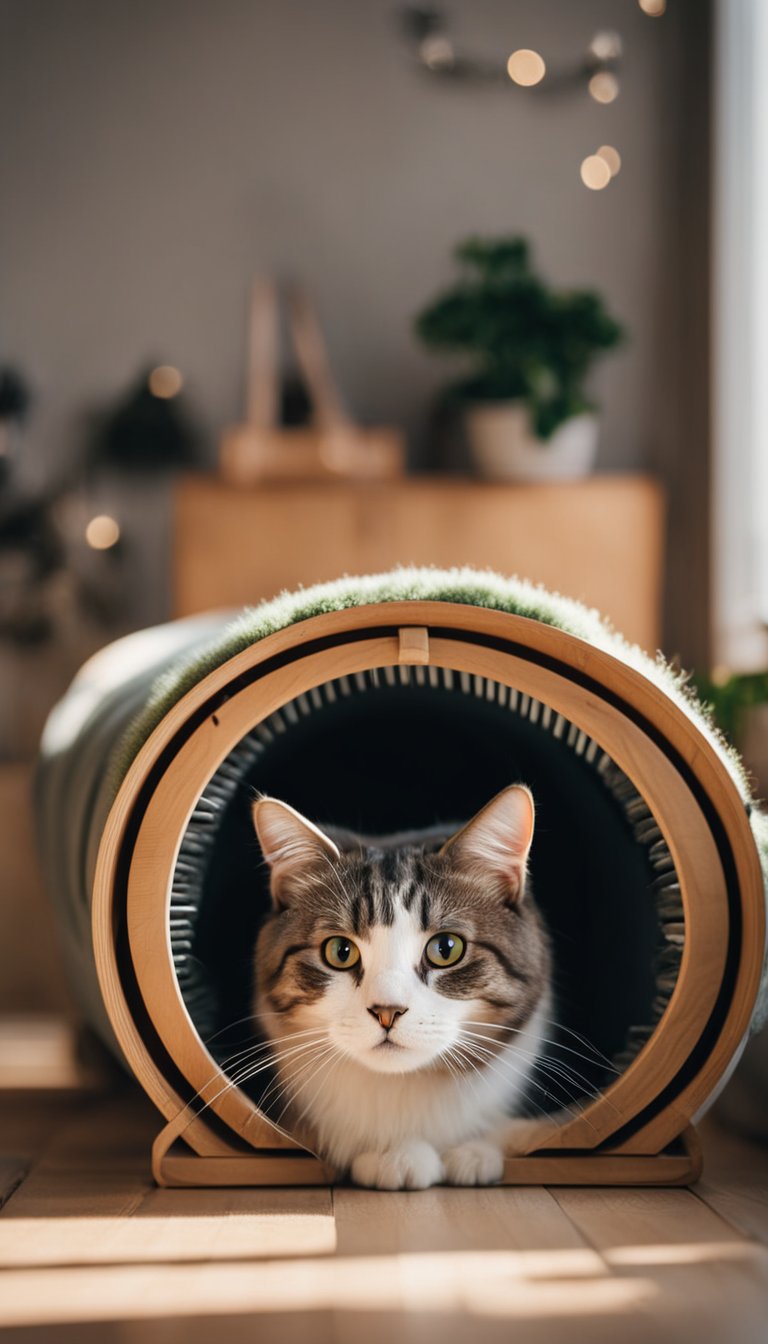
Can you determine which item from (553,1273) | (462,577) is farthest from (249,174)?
(553,1273)

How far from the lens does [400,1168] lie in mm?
1159

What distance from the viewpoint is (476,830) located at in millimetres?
1195

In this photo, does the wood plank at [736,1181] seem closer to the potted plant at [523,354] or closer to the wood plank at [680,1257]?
the wood plank at [680,1257]

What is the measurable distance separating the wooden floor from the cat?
57mm

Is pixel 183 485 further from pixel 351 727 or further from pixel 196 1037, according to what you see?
pixel 196 1037

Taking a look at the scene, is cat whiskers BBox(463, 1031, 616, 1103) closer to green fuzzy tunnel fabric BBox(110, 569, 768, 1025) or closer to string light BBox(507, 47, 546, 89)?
green fuzzy tunnel fabric BBox(110, 569, 768, 1025)

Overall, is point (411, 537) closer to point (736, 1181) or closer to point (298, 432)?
point (298, 432)

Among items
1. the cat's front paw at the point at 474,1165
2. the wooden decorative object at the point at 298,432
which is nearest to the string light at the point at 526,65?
the wooden decorative object at the point at 298,432

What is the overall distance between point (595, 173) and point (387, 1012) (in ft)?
7.89

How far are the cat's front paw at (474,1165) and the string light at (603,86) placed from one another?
2.52 m

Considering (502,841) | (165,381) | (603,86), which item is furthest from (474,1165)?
(603,86)

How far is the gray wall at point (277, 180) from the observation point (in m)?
2.93

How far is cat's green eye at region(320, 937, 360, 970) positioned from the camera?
3.90 ft

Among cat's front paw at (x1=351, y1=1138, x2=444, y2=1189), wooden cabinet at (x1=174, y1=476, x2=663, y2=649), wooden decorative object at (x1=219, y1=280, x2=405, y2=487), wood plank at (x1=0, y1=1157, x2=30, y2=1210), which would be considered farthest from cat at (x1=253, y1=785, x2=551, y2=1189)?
wooden decorative object at (x1=219, y1=280, x2=405, y2=487)
